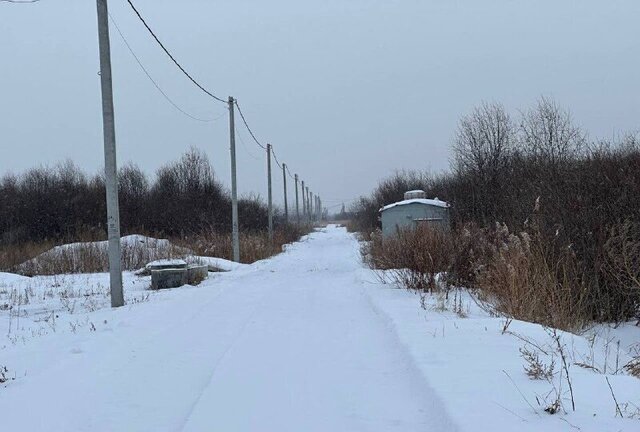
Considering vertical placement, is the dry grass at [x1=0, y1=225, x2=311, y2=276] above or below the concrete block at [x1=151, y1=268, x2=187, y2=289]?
above

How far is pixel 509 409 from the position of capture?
3898 mm

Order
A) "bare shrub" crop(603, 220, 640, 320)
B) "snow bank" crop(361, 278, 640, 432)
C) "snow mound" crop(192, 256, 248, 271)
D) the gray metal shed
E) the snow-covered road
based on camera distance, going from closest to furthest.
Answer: "snow bank" crop(361, 278, 640, 432)
the snow-covered road
"bare shrub" crop(603, 220, 640, 320)
the gray metal shed
"snow mound" crop(192, 256, 248, 271)

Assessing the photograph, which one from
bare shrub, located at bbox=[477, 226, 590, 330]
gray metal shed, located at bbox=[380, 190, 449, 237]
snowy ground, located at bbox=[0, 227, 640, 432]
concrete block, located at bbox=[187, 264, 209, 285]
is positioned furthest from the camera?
gray metal shed, located at bbox=[380, 190, 449, 237]

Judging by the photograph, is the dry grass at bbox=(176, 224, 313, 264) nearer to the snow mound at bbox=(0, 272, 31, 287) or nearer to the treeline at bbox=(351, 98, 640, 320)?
the snow mound at bbox=(0, 272, 31, 287)

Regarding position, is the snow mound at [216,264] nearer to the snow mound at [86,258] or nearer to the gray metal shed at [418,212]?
the snow mound at [86,258]

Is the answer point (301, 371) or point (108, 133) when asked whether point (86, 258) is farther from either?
point (301, 371)

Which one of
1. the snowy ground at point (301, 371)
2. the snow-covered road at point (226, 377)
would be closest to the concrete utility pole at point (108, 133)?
the snowy ground at point (301, 371)

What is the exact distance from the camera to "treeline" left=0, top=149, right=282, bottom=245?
127ft

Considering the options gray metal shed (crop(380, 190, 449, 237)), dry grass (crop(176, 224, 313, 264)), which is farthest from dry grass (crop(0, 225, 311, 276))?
gray metal shed (crop(380, 190, 449, 237))

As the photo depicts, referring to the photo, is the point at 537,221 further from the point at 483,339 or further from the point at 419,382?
the point at 419,382

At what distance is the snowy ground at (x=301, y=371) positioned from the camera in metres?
4.09

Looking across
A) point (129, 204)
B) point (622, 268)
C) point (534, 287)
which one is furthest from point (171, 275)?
point (129, 204)

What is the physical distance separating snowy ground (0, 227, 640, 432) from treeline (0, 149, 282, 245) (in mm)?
26560

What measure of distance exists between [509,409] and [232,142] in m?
20.4
